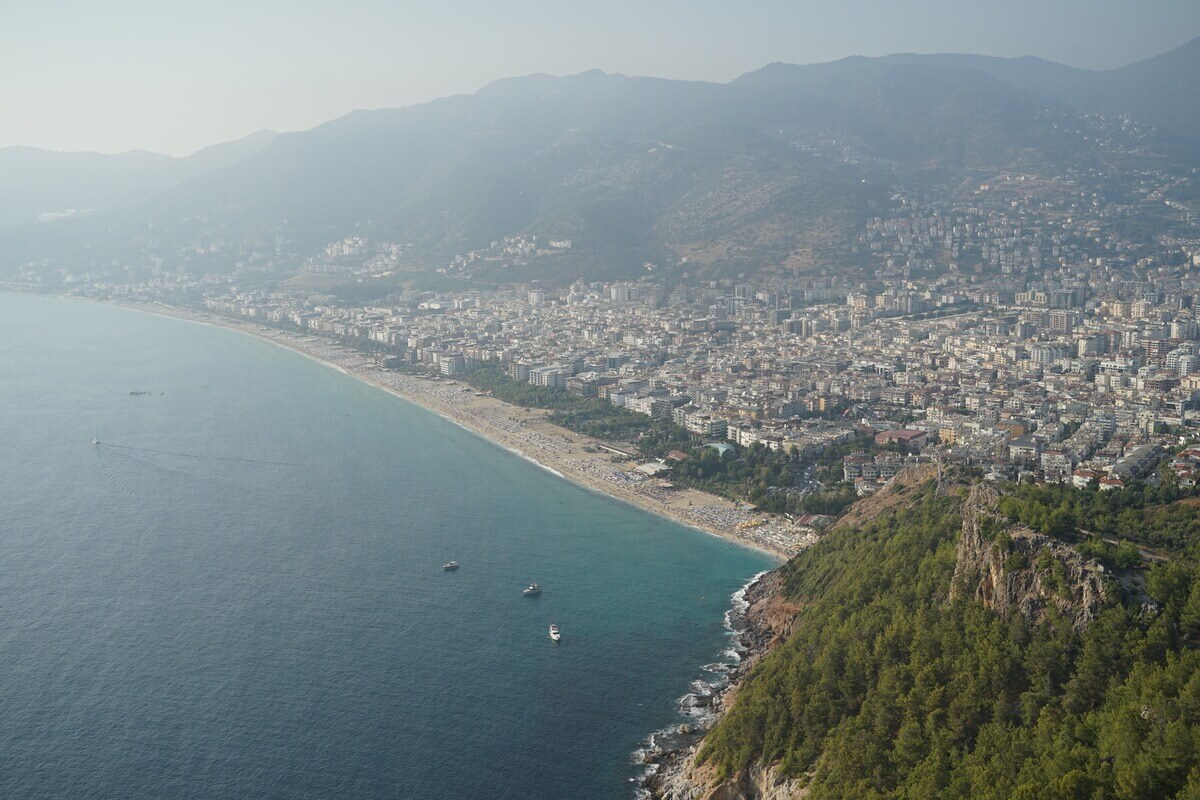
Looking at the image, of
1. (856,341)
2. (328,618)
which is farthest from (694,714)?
(856,341)

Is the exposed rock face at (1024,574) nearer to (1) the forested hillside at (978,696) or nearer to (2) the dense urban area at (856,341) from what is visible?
(1) the forested hillside at (978,696)

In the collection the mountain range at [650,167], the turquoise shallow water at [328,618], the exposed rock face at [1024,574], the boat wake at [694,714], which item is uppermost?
the mountain range at [650,167]

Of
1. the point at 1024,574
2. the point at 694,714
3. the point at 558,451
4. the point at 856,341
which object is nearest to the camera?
the point at 1024,574

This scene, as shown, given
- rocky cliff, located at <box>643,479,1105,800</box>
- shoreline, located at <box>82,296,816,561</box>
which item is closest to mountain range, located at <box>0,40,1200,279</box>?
shoreline, located at <box>82,296,816,561</box>

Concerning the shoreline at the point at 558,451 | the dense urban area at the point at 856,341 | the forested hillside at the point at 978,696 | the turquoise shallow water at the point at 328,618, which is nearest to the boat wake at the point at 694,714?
the turquoise shallow water at the point at 328,618

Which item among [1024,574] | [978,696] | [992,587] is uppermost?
[1024,574]

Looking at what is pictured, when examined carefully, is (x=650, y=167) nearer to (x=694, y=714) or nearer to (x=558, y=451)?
(x=558, y=451)

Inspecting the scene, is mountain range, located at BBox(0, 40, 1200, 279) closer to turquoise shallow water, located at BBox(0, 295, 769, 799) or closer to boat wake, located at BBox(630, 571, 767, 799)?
turquoise shallow water, located at BBox(0, 295, 769, 799)
